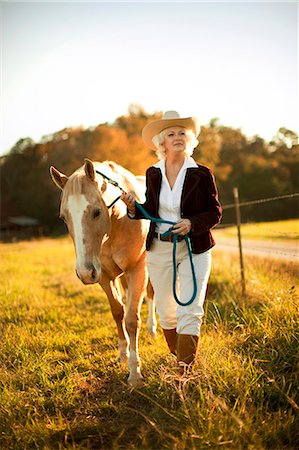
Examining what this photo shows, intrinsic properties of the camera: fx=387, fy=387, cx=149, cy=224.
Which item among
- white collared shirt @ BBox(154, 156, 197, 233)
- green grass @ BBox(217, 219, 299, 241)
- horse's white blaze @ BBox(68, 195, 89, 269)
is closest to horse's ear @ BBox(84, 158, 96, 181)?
horse's white blaze @ BBox(68, 195, 89, 269)

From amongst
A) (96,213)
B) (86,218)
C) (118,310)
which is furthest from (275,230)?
(86,218)

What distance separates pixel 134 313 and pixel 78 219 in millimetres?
1142

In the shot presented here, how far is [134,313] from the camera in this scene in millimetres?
3553

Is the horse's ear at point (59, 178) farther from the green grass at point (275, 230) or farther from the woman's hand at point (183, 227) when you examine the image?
the green grass at point (275, 230)

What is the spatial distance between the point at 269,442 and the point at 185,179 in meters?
1.80

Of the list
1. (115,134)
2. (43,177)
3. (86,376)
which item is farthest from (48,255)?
(43,177)

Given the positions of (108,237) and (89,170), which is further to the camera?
(108,237)

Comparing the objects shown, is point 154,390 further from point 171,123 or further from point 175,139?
point 171,123

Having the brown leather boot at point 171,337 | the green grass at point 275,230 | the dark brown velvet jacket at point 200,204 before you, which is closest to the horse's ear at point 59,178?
the dark brown velvet jacket at point 200,204

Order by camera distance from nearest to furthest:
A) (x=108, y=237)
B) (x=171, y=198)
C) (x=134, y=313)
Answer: (x=171, y=198), (x=108, y=237), (x=134, y=313)

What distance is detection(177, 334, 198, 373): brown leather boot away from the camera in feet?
9.46

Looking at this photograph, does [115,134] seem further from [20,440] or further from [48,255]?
[20,440]

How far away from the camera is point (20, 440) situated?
248 cm

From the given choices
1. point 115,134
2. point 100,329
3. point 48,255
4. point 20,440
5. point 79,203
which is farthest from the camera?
point 115,134
